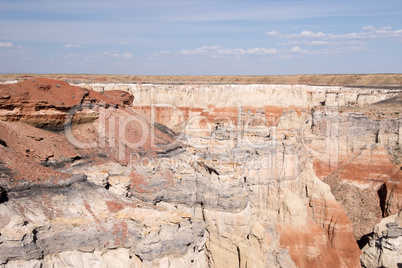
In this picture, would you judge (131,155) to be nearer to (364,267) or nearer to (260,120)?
(364,267)

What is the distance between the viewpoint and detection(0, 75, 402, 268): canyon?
32.6 feet

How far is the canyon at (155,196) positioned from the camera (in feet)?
32.6

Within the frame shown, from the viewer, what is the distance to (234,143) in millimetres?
18516

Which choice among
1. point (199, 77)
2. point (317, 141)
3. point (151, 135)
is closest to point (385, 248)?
point (151, 135)

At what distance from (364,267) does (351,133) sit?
15.5m

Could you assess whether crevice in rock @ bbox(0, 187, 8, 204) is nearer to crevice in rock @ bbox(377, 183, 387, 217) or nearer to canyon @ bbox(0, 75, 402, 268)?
canyon @ bbox(0, 75, 402, 268)

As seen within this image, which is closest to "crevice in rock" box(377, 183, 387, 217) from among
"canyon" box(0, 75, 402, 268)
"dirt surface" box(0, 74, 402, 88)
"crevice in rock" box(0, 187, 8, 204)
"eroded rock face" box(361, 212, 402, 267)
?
"canyon" box(0, 75, 402, 268)

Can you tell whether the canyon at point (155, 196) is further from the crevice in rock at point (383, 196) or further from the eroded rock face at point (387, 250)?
the crevice in rock at point (383, 196)

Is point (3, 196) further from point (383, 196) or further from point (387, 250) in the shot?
point (383, 196)

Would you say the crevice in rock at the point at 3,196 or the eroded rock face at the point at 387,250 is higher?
the crevice in rock at the point at 3,196

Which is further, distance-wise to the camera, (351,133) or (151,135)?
(351,133)

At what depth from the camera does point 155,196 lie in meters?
14.3

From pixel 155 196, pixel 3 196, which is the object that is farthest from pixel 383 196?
pixel 3 196

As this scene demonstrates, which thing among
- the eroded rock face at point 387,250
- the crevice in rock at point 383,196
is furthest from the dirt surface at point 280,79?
the eroded rock face at point 387,250
